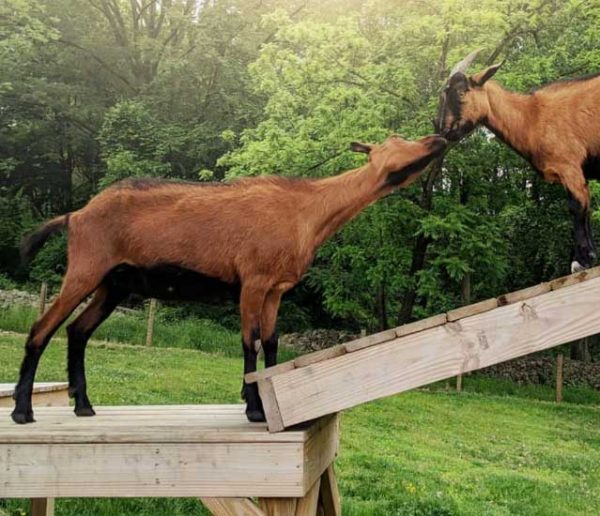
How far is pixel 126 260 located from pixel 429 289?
36.8 feet

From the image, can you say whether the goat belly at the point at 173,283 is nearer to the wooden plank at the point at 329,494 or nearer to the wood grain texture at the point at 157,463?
the wood grain texture at the point at 157,463

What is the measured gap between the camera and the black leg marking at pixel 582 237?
293 cm

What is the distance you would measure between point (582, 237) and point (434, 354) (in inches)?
37.4

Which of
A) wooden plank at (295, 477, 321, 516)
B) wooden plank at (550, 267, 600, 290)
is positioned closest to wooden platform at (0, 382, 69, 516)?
wooden plank at (295, 477, 321, 516)

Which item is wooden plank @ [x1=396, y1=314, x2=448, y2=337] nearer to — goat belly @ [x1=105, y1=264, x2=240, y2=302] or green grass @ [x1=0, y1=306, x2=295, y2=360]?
goat belly @ [x1=105, y1=264, x2=240, y2=302]

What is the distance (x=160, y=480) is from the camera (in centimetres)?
259

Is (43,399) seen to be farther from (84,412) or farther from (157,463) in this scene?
(157,463)

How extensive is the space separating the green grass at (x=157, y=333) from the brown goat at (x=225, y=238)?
12.8m

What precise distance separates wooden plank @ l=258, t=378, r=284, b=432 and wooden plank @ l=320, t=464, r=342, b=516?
121cm

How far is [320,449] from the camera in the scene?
307cm

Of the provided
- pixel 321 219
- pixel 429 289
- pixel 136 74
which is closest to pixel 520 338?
pixel 321 219

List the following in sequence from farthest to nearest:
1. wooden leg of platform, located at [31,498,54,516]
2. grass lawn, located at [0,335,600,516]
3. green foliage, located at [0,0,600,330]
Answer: green foliage, located at [0,0,600,330] < grass lawn, located at [0,335,600,516] < wooden leg of platform, located at [31,498,54,516]

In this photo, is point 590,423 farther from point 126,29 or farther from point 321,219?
point 126,29

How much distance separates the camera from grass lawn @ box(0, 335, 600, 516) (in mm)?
6293
